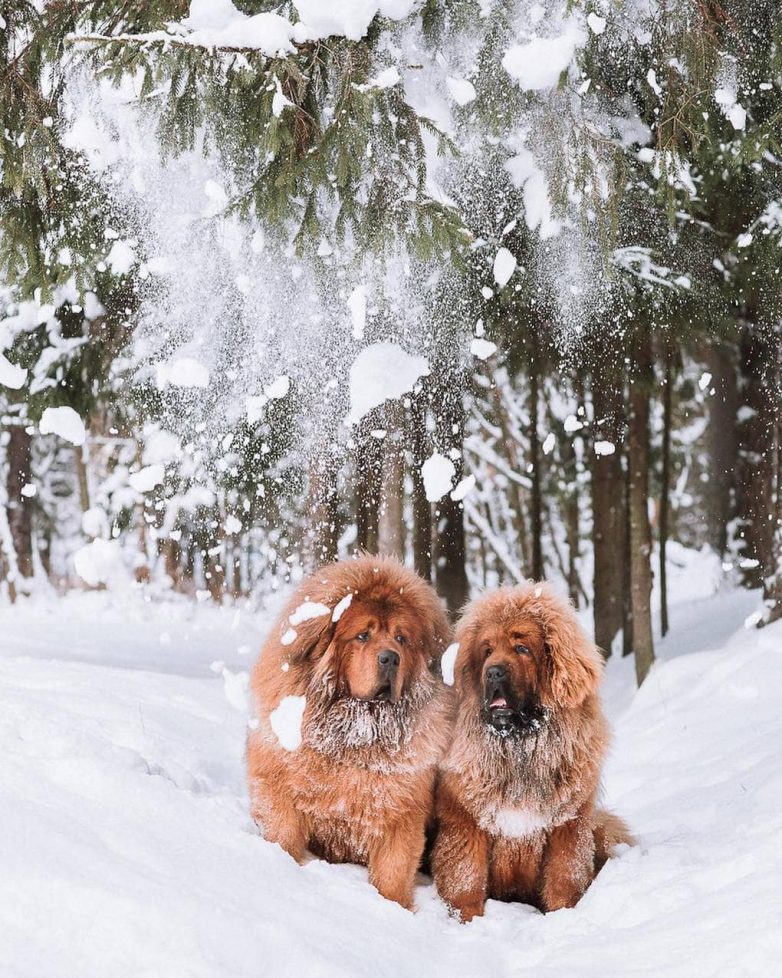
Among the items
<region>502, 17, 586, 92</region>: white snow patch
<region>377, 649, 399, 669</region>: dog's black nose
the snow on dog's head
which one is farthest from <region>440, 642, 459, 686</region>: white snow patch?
<region>502, 17, 586, 92</region>: white snow patch

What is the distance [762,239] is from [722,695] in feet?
11.7

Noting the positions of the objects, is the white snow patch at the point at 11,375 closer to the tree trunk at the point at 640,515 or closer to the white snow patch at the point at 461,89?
the white snow patch at the point at 461,89

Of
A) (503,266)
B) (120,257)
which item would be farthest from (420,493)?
(120,257)

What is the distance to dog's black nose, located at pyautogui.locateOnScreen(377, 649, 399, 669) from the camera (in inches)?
165

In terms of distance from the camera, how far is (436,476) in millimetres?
7047

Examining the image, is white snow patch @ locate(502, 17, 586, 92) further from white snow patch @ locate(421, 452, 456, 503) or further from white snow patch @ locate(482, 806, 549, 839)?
white snow patch @ locate(482, 806, 549, 839)

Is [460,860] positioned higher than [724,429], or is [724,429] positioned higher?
[724,429]

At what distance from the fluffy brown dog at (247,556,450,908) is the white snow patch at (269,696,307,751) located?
0.01 m

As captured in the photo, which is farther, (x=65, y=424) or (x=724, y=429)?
(x=724, y=429)

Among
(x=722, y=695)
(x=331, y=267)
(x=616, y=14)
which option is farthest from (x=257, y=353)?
(x=722, y=695)

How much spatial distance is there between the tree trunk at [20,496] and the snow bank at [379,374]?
10376 millimetres

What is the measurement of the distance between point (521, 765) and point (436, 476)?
9.63 ft

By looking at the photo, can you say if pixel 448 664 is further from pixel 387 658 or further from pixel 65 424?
pixel 65 424

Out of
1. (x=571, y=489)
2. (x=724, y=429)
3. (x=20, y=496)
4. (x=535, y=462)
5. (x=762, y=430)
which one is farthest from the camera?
(x=20, y=496)
